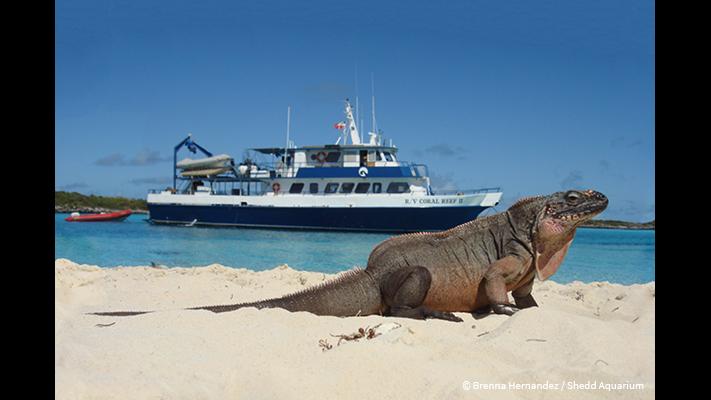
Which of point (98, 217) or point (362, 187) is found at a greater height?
point (362, 187)

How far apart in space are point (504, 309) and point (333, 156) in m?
25.1

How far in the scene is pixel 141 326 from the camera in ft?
10.9

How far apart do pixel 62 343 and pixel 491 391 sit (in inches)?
73.6

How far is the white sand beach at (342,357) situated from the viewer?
2.21 meters

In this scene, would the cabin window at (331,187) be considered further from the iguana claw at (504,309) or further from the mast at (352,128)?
the iguana claw at (504,309)

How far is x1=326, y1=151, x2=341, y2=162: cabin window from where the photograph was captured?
93.8 ft

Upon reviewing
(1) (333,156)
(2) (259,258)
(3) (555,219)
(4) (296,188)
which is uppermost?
(1) (333,156)

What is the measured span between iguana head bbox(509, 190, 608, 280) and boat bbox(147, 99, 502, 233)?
23.2m

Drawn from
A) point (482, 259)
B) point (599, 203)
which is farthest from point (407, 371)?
point (599, 203)

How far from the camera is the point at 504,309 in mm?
3844

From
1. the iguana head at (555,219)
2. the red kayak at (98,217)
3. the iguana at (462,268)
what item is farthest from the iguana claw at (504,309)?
the red kayak at (98,217)

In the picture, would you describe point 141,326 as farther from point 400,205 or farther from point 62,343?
point 400,205

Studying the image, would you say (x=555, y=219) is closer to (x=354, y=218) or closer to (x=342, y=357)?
(x=342, y=357)

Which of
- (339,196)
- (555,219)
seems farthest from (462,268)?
(339,196)
